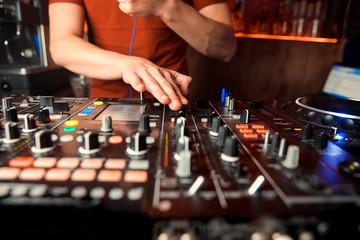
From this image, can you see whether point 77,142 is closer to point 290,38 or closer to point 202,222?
point 202,222

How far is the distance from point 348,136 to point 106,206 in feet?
1.75

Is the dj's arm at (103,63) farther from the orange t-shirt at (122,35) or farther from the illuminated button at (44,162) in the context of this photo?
the illuminated button at (44,162)

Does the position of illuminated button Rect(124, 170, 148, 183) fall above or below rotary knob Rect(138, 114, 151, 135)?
below

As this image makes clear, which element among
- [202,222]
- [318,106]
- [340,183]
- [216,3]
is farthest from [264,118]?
[216,3]

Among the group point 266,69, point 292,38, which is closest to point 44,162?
point 266,69

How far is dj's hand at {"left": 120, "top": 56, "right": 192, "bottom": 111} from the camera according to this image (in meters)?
0.69

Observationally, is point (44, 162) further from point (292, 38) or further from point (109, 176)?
point (292, 38)

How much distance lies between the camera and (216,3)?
1.24m

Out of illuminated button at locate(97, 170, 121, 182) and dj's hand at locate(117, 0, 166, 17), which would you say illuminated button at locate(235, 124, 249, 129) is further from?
dj's hand at locate(117, 0, 166, 17)

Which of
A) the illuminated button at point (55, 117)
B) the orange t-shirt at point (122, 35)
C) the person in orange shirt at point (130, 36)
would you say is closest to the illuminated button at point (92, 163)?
the illuminated button at point (55, 117)

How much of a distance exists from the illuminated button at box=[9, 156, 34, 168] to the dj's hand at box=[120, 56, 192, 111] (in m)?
0.35

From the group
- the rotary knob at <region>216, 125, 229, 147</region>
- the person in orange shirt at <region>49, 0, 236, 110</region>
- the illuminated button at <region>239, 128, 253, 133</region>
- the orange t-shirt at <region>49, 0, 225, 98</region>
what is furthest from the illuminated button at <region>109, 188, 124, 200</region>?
the orange t-shirt at <region>49, 0, 225, 98</region>

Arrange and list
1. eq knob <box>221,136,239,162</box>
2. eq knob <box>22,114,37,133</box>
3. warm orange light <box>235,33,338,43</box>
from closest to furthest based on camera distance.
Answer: eq knob <box>221,136,239,162</box>
eq knob <box>22,114,37,133</box>
warm orange light <box>235,33,338,43</box>

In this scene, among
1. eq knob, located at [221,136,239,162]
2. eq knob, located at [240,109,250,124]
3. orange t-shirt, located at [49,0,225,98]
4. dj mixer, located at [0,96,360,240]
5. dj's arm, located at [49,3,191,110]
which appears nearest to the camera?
dj mixer, located at [0,96,360,240]
